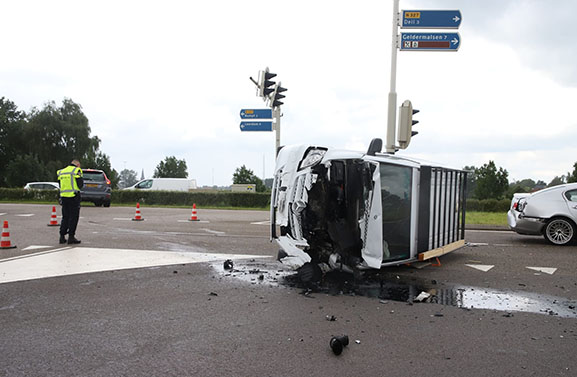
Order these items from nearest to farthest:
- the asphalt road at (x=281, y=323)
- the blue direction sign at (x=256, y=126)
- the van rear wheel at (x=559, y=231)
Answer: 1. the asphalt road at (x=281, y=323)
2. the van rear wheel at (x=559, y=231)
3. the blue direction sign at (x=256, y=126)

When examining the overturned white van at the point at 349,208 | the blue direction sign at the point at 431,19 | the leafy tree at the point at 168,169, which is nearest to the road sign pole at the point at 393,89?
the blue direction sign at the point at 431,19

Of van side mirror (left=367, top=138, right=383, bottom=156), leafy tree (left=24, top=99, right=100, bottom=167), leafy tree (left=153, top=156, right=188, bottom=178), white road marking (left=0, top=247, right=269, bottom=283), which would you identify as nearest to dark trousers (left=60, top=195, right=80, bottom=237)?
white road marking (left=0, top=247, right=269, bottom=283)

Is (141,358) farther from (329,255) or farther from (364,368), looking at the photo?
(329,255)

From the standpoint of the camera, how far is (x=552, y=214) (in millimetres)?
10508

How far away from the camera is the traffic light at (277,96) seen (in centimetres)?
1691

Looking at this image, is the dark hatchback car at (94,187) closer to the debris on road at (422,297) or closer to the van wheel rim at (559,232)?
the van wheel rim at (559,232)

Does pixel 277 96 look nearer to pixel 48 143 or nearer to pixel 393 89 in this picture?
pixel 393 89

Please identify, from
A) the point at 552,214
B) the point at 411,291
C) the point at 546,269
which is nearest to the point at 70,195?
the point at 411,291

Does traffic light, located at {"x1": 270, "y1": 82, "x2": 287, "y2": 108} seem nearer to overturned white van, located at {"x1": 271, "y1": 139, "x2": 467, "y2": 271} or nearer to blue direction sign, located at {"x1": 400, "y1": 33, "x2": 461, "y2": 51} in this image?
blue direction sign, located at {"x1": 400, "y1": 33, "x2": 461, "y2": 51}

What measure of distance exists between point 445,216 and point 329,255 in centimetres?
251

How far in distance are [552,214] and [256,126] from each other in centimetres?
1172

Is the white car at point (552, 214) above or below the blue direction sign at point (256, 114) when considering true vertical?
below

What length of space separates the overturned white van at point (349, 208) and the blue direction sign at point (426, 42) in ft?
22.9

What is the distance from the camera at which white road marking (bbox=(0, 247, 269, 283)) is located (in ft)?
23.1
